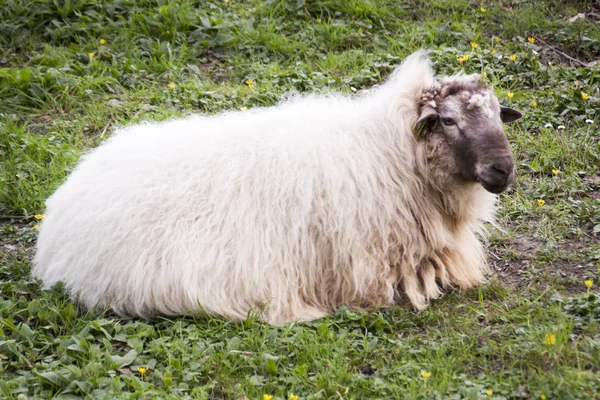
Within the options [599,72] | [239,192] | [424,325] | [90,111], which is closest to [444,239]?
[424,325]

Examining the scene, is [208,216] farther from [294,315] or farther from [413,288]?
[413,288]

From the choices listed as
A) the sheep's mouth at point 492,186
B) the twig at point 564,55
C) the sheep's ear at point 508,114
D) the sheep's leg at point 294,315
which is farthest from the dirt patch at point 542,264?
the twig at point 564,55

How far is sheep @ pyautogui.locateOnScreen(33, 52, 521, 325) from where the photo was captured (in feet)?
13.8

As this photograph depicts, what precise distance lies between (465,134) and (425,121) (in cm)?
24

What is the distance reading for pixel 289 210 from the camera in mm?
4324

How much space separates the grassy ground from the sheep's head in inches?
26.0

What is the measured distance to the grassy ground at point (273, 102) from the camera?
140 inches

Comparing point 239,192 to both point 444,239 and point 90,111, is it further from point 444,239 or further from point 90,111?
point 90,111

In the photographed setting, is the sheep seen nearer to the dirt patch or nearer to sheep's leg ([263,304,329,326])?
sheep's leg ([263,304,329,326])

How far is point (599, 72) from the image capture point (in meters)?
6.71

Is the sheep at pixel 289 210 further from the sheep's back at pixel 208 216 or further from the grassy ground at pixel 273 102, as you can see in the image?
the grassy ground at pixel 273 102

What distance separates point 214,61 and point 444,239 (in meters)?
3.60

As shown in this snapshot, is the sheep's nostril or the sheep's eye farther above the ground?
the sheep's eye

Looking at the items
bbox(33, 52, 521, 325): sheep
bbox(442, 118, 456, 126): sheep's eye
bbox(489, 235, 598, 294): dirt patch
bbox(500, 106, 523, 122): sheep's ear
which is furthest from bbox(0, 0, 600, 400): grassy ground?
bbox(442, 118, 456, 126): sheep's eye
